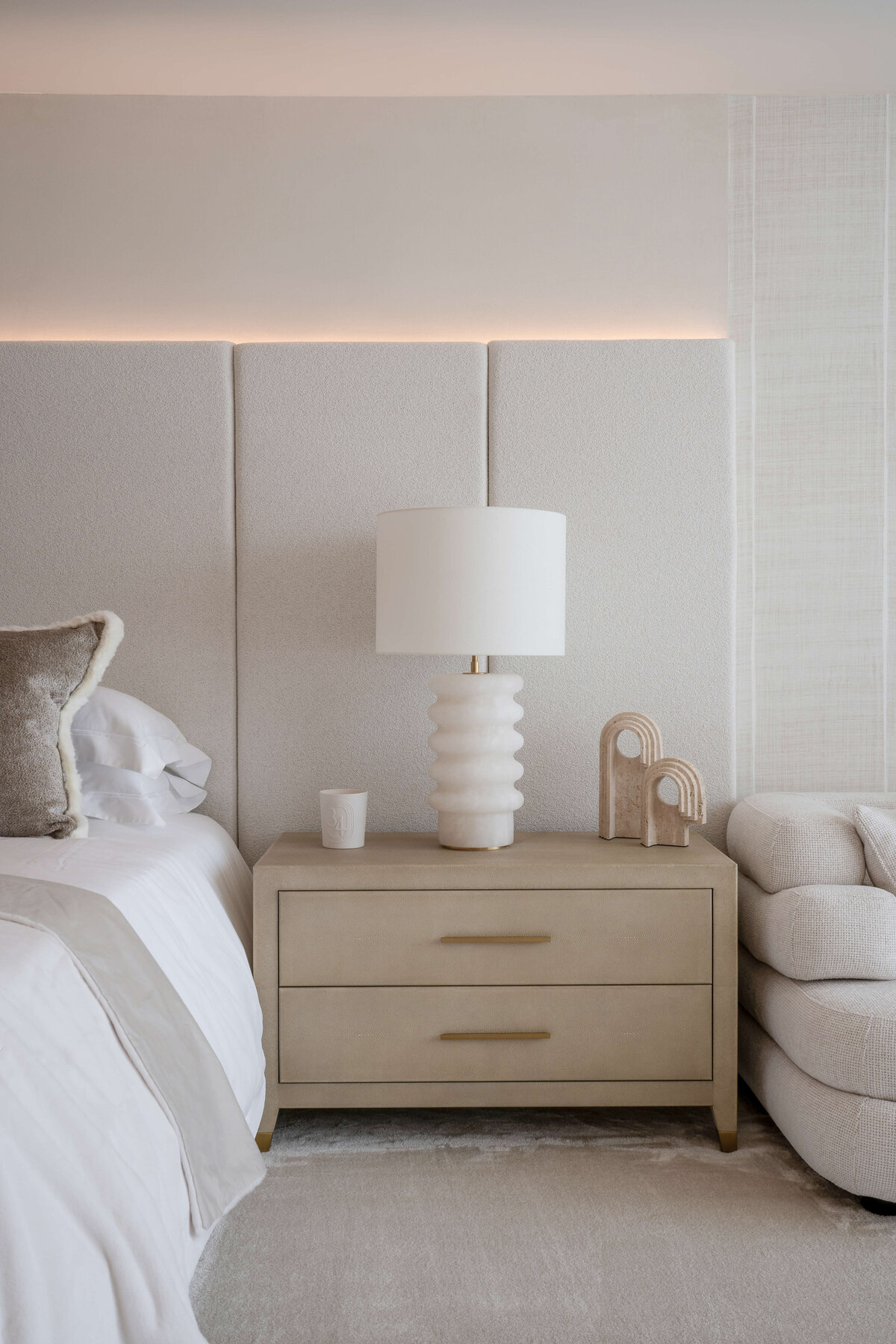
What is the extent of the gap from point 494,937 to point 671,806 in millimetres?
491

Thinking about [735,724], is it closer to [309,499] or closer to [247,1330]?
[309,499]

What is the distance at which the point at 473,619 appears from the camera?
1995 mm

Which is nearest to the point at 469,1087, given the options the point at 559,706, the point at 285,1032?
the point at 285,1032

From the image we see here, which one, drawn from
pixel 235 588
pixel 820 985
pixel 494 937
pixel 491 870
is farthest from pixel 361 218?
pixel 820 985

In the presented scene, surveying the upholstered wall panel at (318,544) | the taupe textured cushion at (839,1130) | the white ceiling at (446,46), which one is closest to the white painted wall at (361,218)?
the white ceiling at (446,46)

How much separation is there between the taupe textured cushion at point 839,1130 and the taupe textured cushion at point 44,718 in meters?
1.42

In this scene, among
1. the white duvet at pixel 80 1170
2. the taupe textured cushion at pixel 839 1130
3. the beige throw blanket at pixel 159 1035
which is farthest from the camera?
the taupe textured cushion at pixel 839 1130

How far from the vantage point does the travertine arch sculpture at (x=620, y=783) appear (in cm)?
222

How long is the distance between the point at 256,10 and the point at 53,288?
81 cm

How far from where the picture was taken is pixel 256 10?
2141 millimetres

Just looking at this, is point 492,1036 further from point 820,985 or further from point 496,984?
point 820,985

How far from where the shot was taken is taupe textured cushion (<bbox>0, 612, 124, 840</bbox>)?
1.86m

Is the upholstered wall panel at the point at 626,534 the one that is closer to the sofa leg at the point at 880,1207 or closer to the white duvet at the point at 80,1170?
the sofa leg at the point at 880,1207

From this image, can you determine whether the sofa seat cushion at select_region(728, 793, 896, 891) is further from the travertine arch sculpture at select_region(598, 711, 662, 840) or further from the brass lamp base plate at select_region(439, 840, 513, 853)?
the brass lamp base plate at select_region(439, 840, 513, 853)
